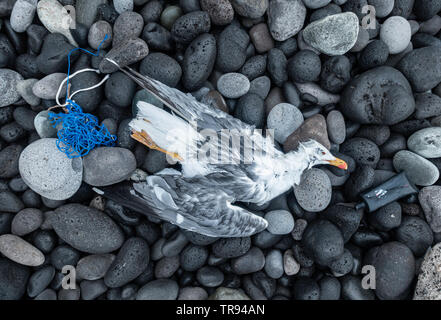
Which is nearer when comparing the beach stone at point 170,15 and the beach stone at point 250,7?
the beach stone at point 250,7

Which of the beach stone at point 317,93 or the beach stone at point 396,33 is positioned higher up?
the beach stone at point 396,33

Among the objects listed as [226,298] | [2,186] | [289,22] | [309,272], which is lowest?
[226,298]

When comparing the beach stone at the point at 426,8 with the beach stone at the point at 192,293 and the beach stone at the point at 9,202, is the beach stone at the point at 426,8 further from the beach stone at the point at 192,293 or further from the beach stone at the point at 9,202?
the beach stone at the point at 9,202

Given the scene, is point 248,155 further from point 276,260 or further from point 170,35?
point 170,35

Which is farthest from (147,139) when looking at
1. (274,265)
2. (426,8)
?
(426,8)

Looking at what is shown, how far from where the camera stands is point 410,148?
7.47ft

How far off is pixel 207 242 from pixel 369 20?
216 cm

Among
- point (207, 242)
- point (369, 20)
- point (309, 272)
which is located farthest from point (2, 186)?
point (369, 20)

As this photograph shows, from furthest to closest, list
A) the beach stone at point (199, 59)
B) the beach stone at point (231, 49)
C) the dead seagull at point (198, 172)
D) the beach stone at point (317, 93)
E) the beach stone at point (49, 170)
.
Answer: the beach stone at point (317, 93) < the beach stone at point (231, 49) < the beach stone at point (199, 59) < the beach stone at point (49, 170) < the dead seagull at point (198, 172)

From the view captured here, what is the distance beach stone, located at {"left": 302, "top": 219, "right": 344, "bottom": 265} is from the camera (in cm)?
202

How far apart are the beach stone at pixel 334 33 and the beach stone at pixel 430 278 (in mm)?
1612

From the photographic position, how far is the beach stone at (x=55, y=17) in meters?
2.19

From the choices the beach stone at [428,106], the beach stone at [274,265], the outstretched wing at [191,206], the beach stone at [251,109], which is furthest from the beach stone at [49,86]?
the beach stone at [428,106]

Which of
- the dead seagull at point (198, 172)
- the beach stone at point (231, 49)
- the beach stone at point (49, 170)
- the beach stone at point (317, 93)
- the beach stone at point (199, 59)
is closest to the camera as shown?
the dead seagull at point (198, 172)
